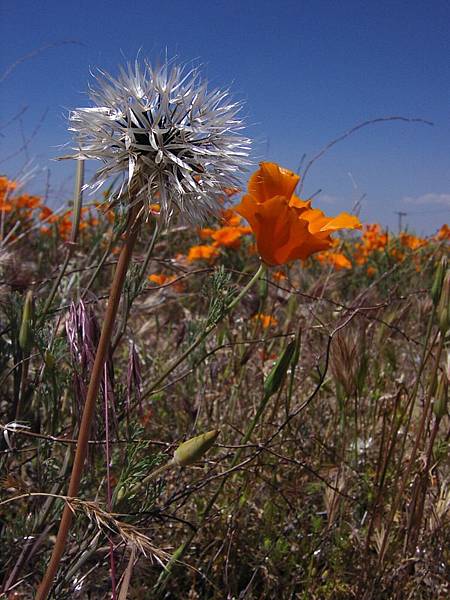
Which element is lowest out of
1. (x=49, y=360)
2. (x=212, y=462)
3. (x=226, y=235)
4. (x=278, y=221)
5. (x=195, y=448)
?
(x=212, y=462)

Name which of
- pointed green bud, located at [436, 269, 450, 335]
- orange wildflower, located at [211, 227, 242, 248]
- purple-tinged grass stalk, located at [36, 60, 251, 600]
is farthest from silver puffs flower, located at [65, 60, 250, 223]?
orange wildflower, located at [211, 227, 242, 248]

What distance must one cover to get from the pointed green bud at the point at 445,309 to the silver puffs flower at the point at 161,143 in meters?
0.59

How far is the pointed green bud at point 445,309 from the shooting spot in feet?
3.98

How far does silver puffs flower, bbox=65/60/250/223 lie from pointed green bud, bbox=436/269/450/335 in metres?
0.59

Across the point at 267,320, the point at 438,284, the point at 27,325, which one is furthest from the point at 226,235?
the point at 27,325

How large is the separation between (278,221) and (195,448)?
429 millimetres

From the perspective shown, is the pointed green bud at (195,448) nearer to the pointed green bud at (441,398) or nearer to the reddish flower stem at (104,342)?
the reddish flower stem at (104,342)

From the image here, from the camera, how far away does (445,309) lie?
122 centimetres

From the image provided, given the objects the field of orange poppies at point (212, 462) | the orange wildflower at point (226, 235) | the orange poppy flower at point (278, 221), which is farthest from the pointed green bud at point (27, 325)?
the orange wildflower at point (226, 235)

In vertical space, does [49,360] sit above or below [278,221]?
below

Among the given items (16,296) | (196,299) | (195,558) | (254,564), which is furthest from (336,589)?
(196,299)

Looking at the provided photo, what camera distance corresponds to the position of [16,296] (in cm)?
136

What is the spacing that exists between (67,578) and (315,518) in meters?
0.68

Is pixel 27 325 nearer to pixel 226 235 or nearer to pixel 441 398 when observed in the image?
pixel 441 398
